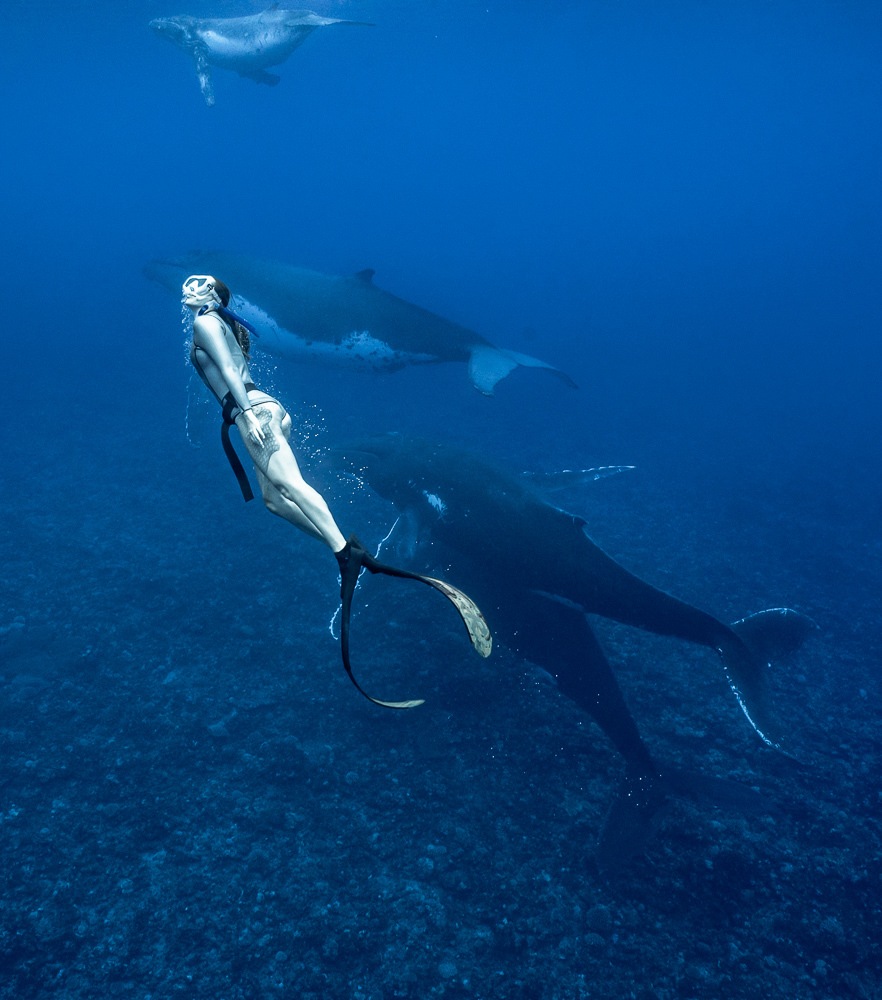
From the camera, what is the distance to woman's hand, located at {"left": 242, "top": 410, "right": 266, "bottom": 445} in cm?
325

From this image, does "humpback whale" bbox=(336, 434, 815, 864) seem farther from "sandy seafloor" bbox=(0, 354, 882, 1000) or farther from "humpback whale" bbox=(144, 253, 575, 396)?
"humpback whale" bbox=(144, 253, 575, 396)

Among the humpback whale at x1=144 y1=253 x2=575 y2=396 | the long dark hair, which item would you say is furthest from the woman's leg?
the humpback whale at x1=144 y1=253 x2=575 y2=396

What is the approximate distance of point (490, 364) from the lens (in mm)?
10578

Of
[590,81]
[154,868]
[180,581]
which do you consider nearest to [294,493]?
[154,868]

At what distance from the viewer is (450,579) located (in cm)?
750

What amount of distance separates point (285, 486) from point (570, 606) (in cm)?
461

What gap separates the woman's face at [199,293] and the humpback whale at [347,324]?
7.50 metres

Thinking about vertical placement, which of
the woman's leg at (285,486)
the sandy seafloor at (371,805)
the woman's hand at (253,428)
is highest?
the woman's hand at (253,428)

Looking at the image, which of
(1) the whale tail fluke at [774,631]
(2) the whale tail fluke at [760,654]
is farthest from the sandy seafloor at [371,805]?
(1) the whale tail fluke at [774,631]

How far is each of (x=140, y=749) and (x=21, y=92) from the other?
84.2 metres

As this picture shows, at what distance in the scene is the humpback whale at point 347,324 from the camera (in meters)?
11.2

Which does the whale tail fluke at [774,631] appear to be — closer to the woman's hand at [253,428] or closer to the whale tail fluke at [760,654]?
the whale tail fluke at [760,654]

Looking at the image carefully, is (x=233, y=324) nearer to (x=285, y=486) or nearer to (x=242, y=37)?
(x=285, y=486)

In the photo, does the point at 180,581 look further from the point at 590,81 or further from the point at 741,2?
the point at 590,81
